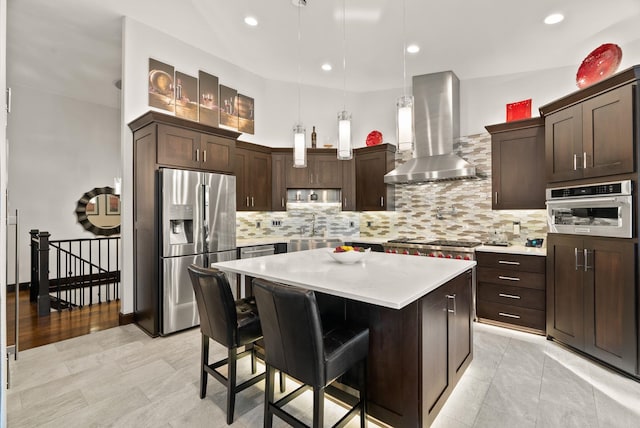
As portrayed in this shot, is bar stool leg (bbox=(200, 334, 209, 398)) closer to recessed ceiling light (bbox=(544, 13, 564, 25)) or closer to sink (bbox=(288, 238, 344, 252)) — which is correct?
sink (bbox=(288, 238, 344, 252))

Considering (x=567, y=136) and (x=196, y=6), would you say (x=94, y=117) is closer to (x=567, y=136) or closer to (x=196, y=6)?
(x=196, y=6)

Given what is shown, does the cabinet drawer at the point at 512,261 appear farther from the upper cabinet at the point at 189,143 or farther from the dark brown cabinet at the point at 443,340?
the upper cabinet at the point at 189,143

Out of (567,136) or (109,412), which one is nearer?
(109,412)

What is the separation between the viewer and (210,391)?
7.69ft

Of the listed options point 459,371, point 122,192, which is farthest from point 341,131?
point 122,192

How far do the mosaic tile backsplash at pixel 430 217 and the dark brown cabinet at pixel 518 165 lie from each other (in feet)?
1.17

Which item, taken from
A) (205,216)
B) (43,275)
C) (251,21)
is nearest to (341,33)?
(251,21)

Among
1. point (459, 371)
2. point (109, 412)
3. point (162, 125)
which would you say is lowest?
point (109, 412)

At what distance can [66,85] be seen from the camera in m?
5.50

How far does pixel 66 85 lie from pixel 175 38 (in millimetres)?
2921

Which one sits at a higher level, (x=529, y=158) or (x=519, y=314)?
(x=529, y=158)

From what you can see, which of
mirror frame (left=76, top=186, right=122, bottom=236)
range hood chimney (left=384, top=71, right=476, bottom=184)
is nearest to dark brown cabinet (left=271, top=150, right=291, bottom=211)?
range hood chimney (left=384, top=71, right=476, bottom=184)

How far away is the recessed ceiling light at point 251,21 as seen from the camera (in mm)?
3645

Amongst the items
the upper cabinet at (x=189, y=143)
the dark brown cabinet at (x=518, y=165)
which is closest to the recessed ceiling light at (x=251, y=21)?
the upper cabinet at (x=189, y=143)
